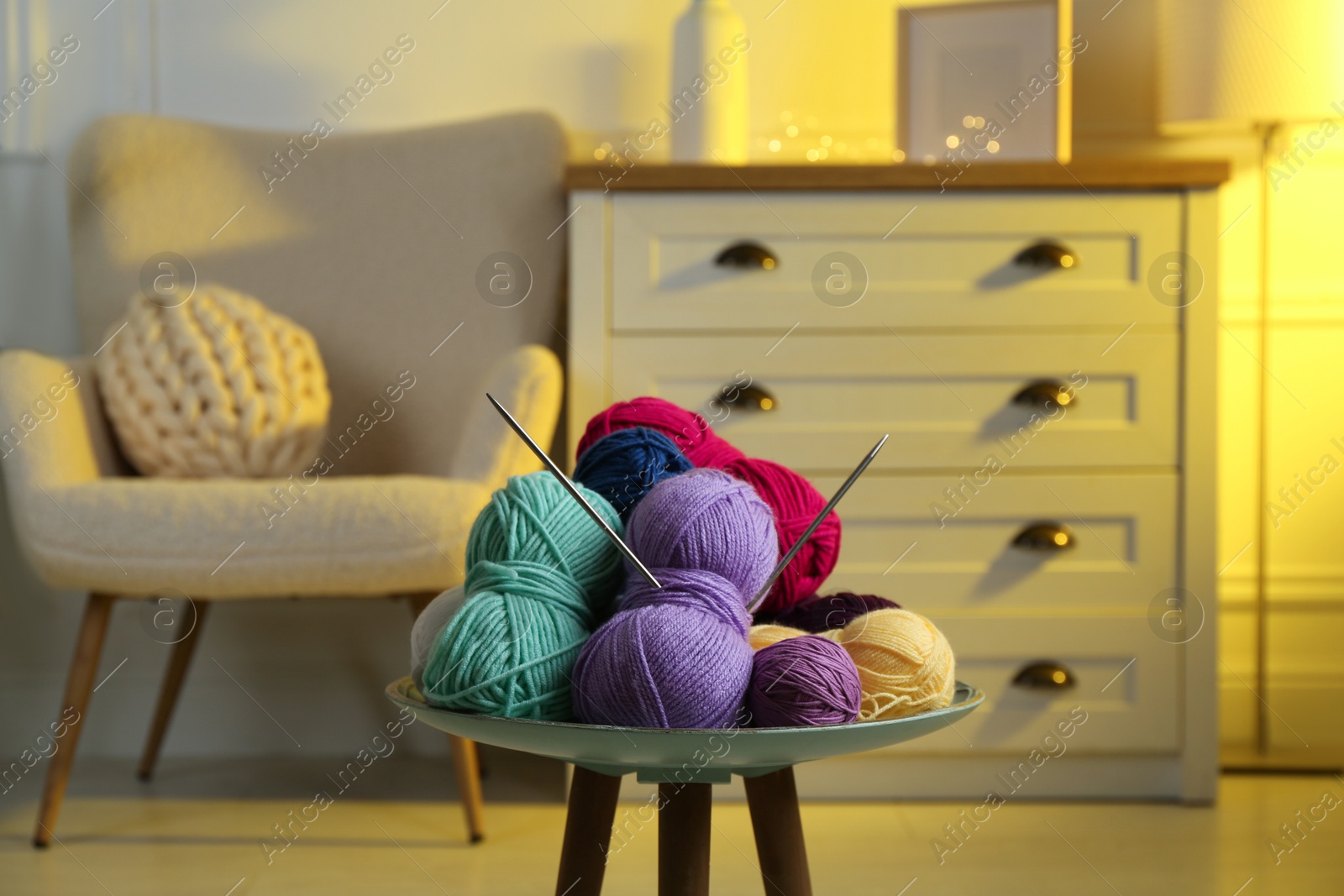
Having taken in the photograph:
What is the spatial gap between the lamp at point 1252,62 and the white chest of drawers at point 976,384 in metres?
0.22

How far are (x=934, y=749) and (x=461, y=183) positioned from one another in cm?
110

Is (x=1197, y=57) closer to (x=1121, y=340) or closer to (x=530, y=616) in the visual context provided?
(x=1121, y=340)

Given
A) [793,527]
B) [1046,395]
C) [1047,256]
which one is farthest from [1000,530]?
[793,527]

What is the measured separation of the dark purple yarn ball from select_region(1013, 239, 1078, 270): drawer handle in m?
1.00

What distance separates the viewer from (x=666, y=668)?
0.50 m

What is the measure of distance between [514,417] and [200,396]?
428 mm

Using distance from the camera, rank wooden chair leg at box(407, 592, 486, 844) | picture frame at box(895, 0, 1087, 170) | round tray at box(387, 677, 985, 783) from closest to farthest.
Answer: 1. round tray at box(387, 677, 985, 783)
2. wooden chair leg at box(407, 592, 486, 844)
3. picture frame at box(895, 0, 1087, 170)

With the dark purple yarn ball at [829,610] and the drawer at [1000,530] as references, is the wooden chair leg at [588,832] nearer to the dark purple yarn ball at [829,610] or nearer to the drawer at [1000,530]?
the dark purple yarn ball at [829,610]

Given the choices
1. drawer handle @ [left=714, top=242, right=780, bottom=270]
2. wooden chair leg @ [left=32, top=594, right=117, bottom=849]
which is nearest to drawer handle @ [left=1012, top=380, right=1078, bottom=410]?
drawer handle @ [left=714, top=242, right=780, bottom=270]

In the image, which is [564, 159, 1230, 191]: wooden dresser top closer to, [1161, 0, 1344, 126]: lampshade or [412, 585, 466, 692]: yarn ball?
[1161, 0, 1344, 126]: lampshade

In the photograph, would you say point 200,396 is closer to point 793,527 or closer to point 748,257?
point 748,257

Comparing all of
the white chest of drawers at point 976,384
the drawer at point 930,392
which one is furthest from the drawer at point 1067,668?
the drawer at point 930,392

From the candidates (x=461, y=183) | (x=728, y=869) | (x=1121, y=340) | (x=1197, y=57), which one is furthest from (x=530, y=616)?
(x=1197, y=57)

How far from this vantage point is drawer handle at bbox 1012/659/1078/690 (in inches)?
59.8
